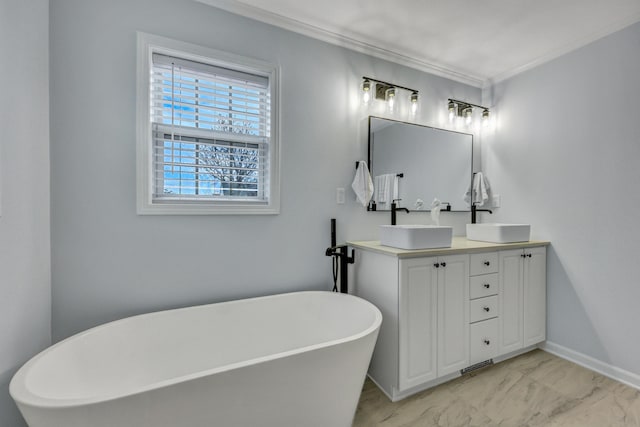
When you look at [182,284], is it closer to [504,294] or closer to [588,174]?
[504,294]

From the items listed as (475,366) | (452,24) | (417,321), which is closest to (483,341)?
(475,366)

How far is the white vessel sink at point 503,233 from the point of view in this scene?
2.19 meters

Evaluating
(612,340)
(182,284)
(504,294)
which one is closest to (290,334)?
(182,284)

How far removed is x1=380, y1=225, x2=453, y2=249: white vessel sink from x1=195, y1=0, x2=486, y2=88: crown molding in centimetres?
147

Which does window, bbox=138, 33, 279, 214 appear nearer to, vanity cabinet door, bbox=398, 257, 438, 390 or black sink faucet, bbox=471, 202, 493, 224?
vanity cabinet door, bbox=398, 257, 438, 390

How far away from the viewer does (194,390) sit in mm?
998

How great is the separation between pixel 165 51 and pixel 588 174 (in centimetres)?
308

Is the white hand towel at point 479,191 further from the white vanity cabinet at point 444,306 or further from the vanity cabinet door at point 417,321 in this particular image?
the vanity cabinet door at point 417,321

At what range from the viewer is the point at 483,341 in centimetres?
205

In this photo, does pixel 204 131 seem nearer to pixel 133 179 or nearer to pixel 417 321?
pixel 133 179

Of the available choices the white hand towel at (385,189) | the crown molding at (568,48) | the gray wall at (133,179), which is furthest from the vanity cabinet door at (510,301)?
the crown molding at (568,48)

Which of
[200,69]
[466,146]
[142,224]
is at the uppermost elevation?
[200,69]

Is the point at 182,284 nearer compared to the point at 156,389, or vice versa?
the point at 156,389

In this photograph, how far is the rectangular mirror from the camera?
233 centimetres
